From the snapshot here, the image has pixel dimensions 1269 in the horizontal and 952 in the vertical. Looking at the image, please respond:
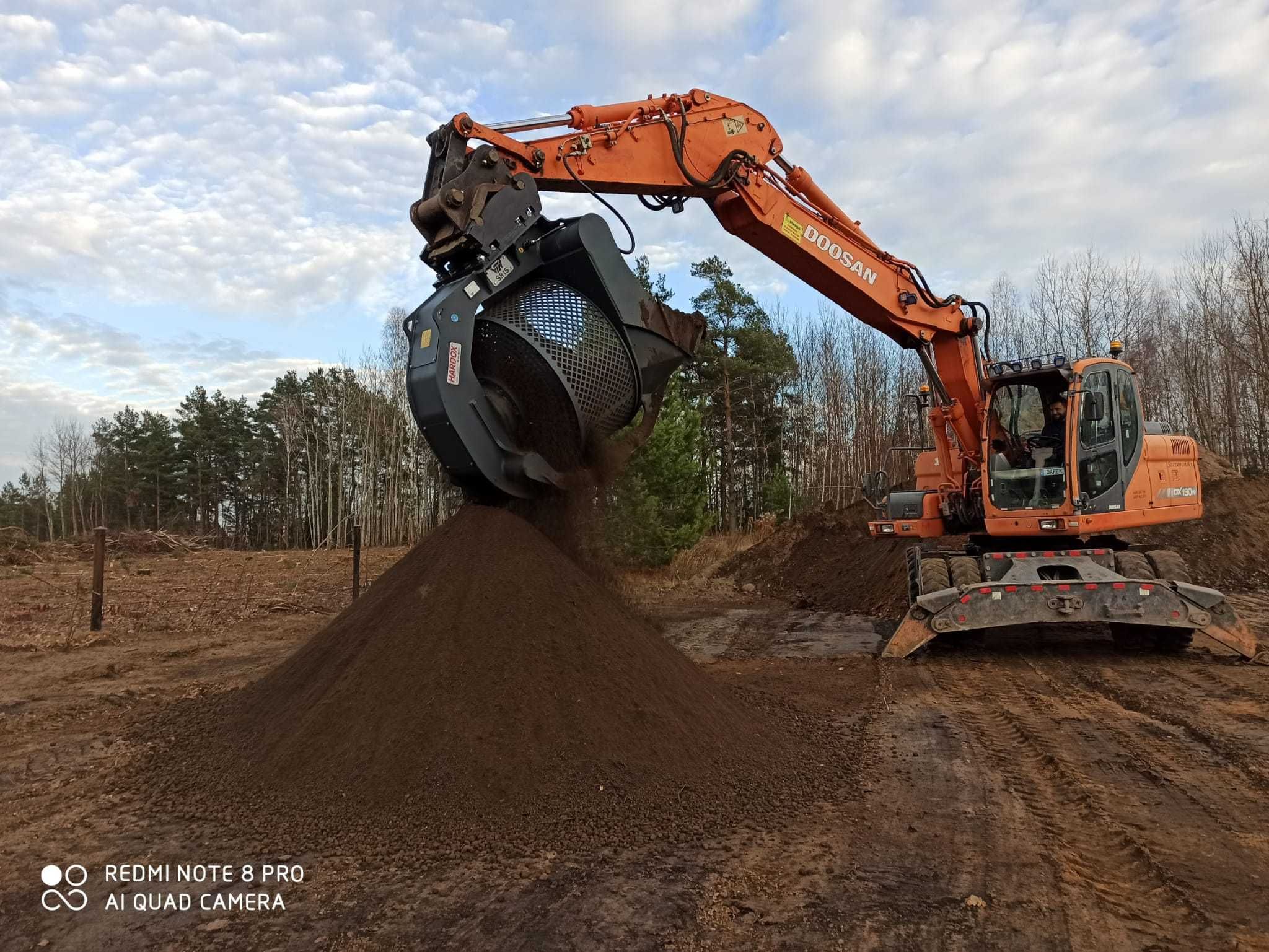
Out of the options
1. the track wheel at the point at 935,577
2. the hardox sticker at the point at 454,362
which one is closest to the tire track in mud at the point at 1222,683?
the track wheel at the point at 935,577

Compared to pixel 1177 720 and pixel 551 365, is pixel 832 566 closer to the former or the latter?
pixel 1177 720

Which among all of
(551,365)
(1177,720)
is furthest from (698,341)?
(1177,720)

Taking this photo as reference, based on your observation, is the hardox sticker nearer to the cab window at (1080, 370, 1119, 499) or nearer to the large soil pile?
the cab window at (1080, 370, 1119, 499)

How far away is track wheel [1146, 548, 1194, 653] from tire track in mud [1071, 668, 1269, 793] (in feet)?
3.36

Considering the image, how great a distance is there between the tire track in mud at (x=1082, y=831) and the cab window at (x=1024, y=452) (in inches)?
103

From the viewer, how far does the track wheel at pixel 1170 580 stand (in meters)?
7.55

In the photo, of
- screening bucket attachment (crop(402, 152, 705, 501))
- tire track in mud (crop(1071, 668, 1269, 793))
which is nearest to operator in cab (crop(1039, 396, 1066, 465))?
tire track in mud (crop(1071, 668, 1269, 793))

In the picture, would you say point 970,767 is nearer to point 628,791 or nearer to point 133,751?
point 628,791

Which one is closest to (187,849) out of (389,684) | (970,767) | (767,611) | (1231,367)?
(389,684)

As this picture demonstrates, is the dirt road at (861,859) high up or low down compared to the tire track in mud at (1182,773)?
up

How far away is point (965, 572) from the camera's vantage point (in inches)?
308

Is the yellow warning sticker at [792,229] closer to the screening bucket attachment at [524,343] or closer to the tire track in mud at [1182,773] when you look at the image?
the screening bucket attachment at [524,343]

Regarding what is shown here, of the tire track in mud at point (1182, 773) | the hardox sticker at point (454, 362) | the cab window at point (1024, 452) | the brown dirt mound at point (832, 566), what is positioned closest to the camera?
the tire track in mud at point (1182, 773)

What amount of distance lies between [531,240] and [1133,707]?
17.6ft
